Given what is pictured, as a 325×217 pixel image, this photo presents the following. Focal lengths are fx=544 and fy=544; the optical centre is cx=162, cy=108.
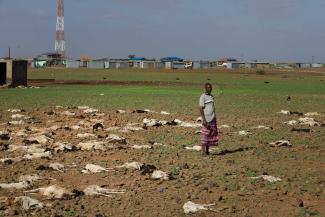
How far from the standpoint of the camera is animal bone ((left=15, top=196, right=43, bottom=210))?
318 inches

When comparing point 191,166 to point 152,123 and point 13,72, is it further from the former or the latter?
point 13,72

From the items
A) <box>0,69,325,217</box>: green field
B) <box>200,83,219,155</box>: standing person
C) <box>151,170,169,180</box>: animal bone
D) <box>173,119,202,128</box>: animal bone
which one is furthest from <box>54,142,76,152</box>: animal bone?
<box>173,119,202,128</box>: animal bone

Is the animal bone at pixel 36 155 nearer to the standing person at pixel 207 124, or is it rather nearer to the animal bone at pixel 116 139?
the animal bone at pixel 116 139

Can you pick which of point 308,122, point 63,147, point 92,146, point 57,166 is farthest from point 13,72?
point 57,166

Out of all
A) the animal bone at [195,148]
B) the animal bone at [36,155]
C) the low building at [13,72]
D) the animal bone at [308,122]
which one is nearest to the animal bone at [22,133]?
the animal bone at [36,155]

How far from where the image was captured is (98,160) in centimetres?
1234

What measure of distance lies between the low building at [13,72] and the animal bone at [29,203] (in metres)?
32.6

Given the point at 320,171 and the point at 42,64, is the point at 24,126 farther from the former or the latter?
the point at 42,64

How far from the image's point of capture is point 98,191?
907 cm

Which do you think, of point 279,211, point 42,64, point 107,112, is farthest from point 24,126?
point 42,64

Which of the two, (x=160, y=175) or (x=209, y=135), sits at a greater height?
(x=209, y=135)

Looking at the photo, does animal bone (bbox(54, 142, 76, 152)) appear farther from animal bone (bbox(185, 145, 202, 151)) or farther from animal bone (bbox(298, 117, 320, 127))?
animal bone (bbox(298, 117, 320, 127))

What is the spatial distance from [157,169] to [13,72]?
30.9 meters

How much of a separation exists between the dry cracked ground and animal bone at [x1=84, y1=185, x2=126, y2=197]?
16mm
